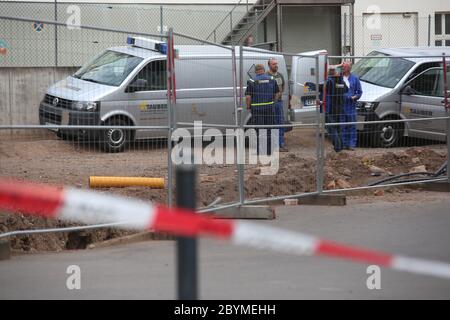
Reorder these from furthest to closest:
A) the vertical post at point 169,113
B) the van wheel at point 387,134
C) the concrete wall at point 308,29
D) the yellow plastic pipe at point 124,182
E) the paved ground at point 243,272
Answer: the concrete wall at point 308,29, the van wheel at point 387,134, the yellow plastic pipe at point 124,182, the vertical post at point 169,113, the paved ground at point 243,272

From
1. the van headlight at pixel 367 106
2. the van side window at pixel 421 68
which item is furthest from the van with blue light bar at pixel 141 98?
the van side window at pixel 421 68

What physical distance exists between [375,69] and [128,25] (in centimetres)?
797

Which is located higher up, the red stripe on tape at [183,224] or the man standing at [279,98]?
the man standing at [279,98]

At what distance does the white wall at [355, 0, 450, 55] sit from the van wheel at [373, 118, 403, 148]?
49.4 ft

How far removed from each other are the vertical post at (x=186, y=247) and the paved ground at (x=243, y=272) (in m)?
3.54

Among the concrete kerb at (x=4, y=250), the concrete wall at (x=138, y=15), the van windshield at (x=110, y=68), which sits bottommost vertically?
the concrete kerb at (x=4, y=250)

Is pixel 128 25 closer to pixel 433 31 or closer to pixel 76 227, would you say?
pixel 433 31

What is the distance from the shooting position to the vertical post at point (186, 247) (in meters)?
3.16

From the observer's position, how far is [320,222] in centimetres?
1070

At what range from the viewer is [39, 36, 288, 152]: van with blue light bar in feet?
29.5

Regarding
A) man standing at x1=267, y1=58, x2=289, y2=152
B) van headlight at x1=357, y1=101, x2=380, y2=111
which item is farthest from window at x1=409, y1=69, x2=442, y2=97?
man standing at x1=267, y1=58, x2=289, y2=152

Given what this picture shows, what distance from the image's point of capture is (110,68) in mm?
14195

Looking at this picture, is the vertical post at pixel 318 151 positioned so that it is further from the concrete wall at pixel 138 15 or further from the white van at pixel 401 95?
the concrete wall at pixel 138 15

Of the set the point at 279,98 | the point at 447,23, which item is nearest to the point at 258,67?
the point at 279,98
